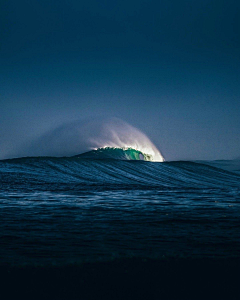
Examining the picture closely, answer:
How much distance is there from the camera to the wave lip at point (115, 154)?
84.5 ft

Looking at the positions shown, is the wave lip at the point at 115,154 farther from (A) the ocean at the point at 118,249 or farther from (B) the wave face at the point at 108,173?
(A) the ocean at the point at 118,249

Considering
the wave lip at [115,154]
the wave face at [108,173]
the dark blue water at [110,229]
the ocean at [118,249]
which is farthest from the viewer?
the wave lip at [115,154]

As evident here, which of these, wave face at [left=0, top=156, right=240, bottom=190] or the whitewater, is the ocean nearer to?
the whitewater

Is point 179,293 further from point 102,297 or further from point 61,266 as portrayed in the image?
point 61,266

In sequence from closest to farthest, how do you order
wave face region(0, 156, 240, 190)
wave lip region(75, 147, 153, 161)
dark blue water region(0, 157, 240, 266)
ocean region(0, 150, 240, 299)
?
1. ocean region(0, 150, 240, 299)
2. dark blue water region(0, 157, 240, 266)
3. wave face region(0, 156, 240, 190)
4. wave lip region(75, 147, 153, 161)

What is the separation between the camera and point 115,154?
87.1ft

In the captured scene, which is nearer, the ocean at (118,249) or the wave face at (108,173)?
the ocean at (118,249)

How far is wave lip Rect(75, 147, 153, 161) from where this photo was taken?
25.8 meters

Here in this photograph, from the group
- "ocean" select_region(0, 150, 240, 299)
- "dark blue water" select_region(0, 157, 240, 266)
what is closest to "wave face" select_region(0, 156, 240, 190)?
"dark blue water" select_region(0, 157, 240, 266)

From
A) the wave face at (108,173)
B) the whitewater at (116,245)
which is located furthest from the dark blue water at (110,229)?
the wave face at (108,173)

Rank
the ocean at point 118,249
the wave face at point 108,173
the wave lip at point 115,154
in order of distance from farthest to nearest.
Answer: the wave lip at point 115,154, the wave face at point 108,173, the ocean at point 118,249

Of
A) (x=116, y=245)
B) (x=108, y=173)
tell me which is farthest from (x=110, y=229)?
(x=108, y=173)

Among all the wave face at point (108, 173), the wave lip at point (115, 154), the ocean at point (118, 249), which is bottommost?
the ocean at point (118, 249)

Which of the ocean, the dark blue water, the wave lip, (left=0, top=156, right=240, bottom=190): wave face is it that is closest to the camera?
the ocean
